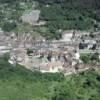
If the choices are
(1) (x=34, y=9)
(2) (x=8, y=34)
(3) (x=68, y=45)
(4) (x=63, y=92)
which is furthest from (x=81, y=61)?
(1) (x=34, y=9)

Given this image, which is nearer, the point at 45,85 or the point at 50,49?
the point at 45,85

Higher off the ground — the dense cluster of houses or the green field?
the green field

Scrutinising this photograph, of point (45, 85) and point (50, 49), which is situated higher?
point (45, 85)

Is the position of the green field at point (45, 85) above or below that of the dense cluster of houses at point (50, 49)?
above

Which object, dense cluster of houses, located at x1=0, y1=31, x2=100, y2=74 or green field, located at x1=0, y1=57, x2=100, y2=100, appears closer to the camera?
green field, located at x1=0, y1=57, x2=100, y2=100
